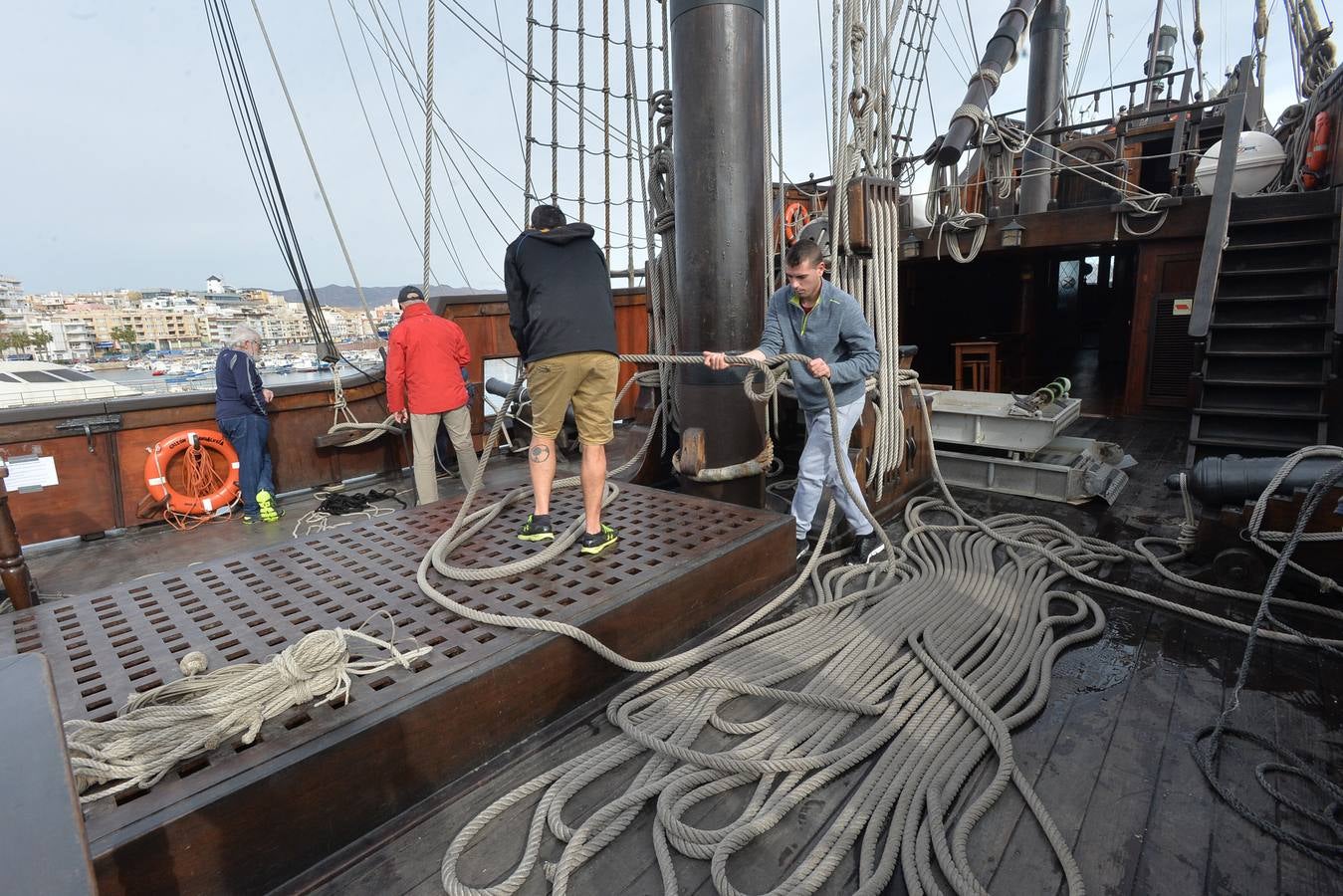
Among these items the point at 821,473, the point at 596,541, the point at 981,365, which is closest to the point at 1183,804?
the point at 596,541

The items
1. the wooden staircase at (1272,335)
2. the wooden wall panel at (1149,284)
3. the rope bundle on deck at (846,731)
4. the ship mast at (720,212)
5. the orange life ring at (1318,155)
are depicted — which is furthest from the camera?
the wooden wall panel at (1149,284)

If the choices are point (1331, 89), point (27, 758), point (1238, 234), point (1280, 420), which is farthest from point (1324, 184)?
point (27, 758)

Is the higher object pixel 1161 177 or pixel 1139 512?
pixel 1161 177

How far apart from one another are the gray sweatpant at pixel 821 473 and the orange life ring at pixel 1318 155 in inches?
206

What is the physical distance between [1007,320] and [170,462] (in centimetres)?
895

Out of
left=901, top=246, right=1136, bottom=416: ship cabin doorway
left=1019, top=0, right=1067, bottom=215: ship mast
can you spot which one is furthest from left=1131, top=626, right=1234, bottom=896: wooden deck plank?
left=1019, top=0, right=1067, bottom=215: ship mast

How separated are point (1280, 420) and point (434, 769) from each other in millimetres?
4661

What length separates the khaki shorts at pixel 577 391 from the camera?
8.28 feet

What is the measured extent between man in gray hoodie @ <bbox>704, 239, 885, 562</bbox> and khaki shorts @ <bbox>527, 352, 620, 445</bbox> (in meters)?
0.72

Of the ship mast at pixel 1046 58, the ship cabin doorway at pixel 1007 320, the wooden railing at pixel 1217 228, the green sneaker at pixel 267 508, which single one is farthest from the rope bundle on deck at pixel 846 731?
the ship mast at pixel 1046 58

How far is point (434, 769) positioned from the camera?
1611 millimetres

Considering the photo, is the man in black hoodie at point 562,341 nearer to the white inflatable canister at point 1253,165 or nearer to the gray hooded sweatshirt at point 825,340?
the gray hooded sweatshirt at point 825,340

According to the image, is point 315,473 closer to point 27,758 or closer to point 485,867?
point 485,867

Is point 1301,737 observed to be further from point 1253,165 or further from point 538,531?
point 1253,165
